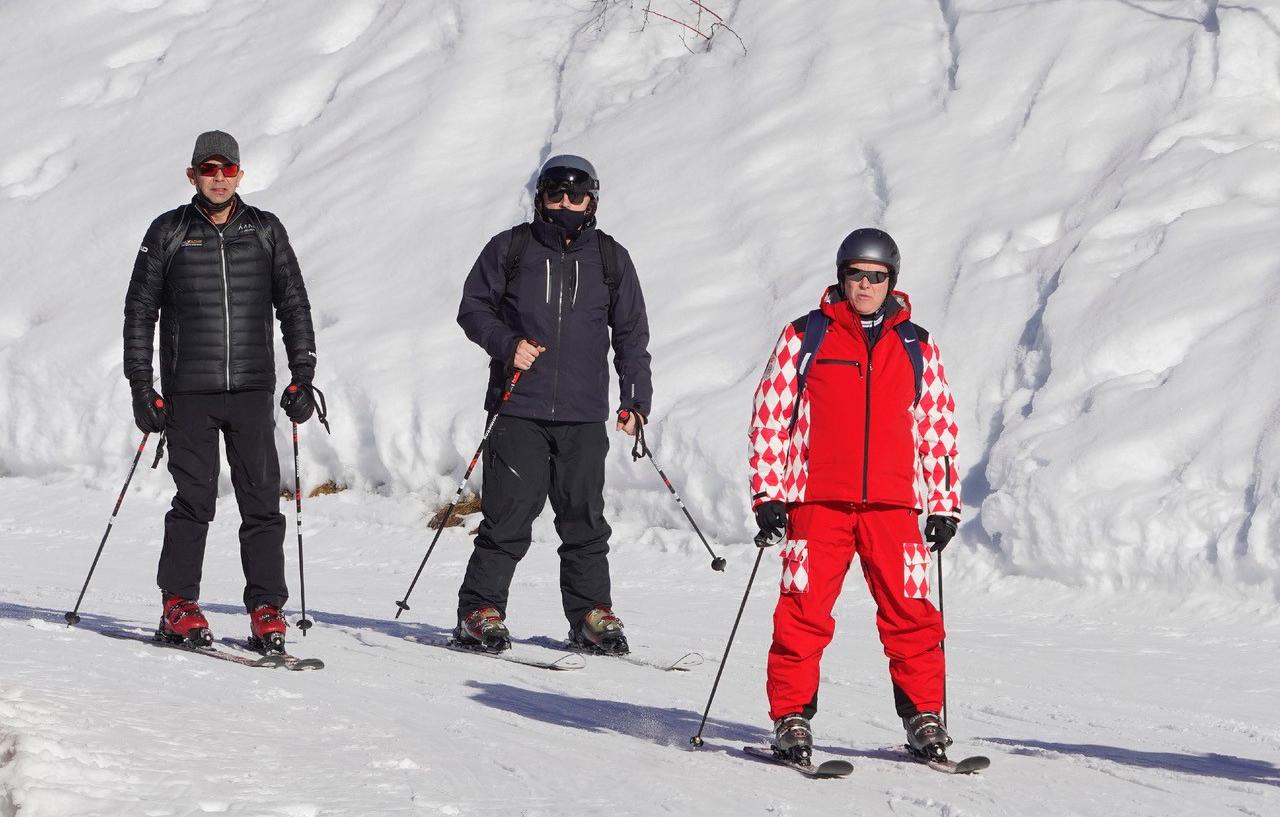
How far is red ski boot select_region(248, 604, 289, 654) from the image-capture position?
649cm

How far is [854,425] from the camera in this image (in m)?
4.85

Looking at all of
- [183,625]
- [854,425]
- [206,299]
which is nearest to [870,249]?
[854,425]

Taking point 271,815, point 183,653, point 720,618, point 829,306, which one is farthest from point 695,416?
point 271,815

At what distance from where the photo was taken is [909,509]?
4.92 meters

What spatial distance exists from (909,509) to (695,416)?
19.1 ft

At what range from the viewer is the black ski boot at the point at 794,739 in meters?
4.80

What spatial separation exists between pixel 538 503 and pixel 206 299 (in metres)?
1.75

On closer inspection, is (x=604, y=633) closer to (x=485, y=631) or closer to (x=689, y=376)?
(x=485, y=631)

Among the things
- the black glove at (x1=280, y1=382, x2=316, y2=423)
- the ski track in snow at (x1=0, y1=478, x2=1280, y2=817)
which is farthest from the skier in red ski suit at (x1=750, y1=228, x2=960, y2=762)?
the black glove at (x1=280, y1=382, x2=316, y2=423)

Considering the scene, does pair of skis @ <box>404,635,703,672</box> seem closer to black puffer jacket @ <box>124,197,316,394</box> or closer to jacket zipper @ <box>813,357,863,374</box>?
black puffer jacket @ <box>124,197,316,394</box>

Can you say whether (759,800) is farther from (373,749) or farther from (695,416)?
(695,416)

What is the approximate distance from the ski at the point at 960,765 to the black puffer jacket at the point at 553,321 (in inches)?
102

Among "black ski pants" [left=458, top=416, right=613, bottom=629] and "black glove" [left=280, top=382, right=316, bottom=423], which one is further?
"black ski pants" [left=458, top=416, right=613, bottom=629]

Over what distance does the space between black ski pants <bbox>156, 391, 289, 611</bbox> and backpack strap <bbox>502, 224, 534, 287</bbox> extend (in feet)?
3.96
